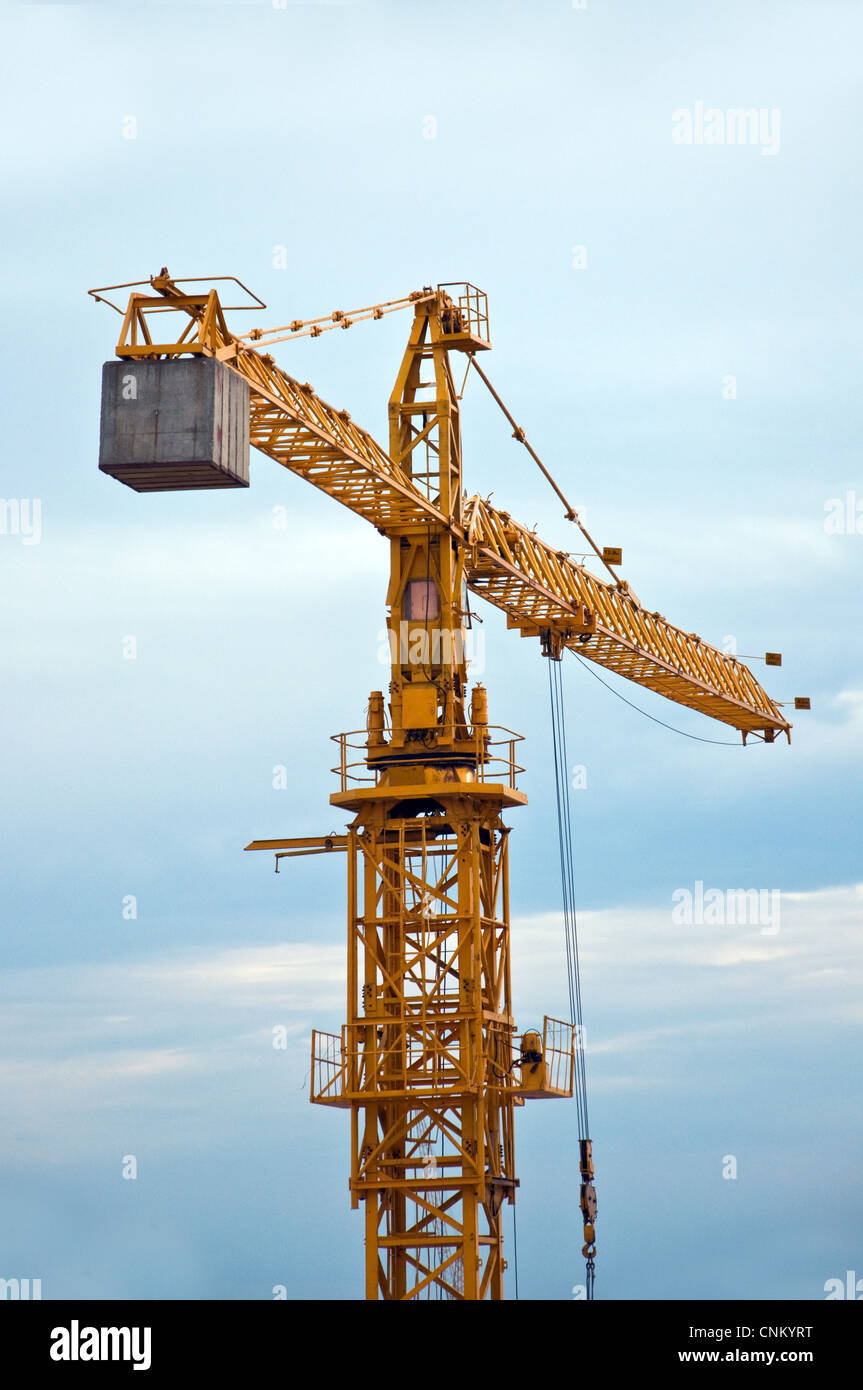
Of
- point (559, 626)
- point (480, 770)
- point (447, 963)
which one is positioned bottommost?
point (447, 963)

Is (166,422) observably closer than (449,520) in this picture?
Yes

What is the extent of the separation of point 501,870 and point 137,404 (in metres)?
21.1

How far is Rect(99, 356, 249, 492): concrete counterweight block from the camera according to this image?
42.2 m

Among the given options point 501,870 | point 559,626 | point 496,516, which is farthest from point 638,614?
point 501,870

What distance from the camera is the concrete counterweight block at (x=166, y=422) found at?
42.2 meters

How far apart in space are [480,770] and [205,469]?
1805 cm

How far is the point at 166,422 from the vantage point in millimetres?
42375
